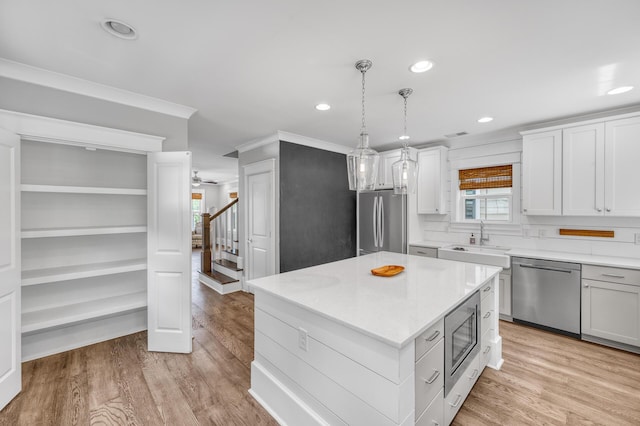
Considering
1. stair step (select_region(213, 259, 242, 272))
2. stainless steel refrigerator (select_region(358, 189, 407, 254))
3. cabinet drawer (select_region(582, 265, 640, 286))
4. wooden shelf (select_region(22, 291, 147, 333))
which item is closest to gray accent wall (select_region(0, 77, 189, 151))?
wooden shelf (select_region(22, 291, 147, 333))

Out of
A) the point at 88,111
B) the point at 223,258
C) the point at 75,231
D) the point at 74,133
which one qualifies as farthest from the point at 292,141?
the point at 223,258

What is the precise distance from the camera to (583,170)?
3.16 m

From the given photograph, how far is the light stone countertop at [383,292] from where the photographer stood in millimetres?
1343

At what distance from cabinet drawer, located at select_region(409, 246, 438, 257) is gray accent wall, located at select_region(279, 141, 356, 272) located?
1.21 m

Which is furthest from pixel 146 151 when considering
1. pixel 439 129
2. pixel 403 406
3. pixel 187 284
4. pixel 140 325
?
pixel 439 129

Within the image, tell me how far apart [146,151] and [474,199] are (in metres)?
4.51

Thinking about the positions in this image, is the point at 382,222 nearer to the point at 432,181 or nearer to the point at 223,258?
the point at 432,181

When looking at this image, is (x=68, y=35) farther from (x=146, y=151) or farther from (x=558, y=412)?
(x=558, y=412)

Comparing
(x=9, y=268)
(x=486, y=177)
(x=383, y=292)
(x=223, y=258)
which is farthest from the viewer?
(x=223, y=258)

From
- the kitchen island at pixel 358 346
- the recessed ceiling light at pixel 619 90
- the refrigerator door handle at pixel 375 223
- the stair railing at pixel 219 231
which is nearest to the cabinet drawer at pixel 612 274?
the kitchen island at pixel 358 346

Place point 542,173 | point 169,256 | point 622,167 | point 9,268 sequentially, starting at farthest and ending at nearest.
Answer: point 542,173 < point 622,167 < point 169,256 < point 9,268

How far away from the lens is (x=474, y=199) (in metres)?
4.37

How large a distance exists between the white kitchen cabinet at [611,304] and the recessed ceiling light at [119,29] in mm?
4561

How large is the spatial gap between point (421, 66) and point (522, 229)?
2966 millimetres
